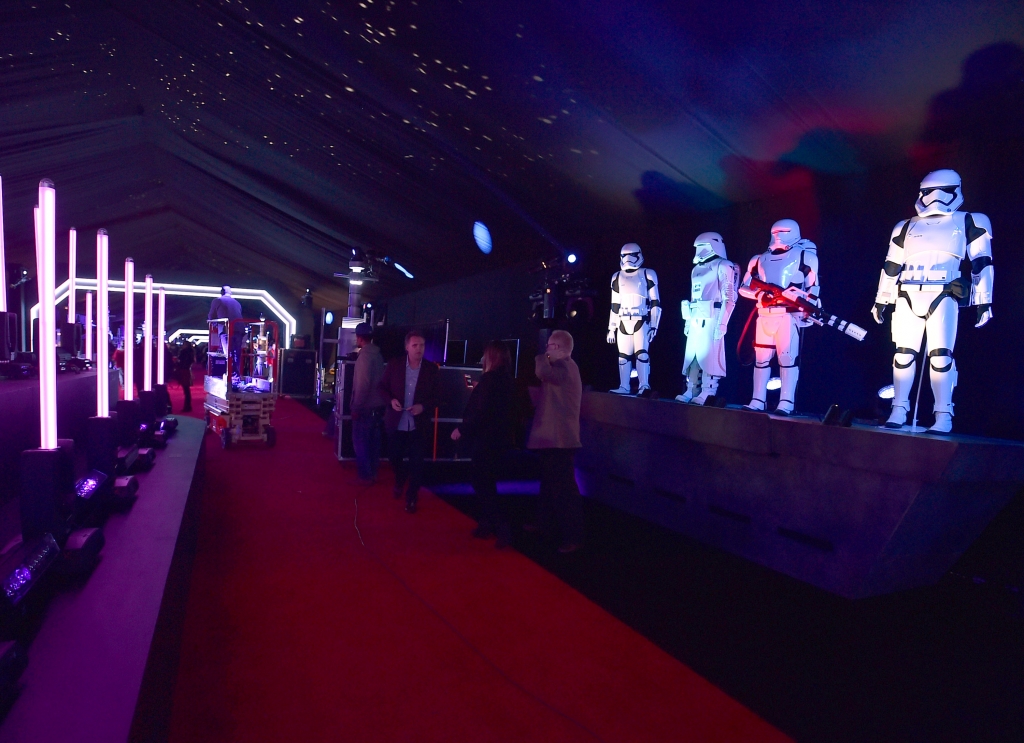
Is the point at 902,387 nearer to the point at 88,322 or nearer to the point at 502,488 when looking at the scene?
the point at 502,488

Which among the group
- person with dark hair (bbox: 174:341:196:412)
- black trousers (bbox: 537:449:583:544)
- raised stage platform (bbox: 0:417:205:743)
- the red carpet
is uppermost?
person with dark hair (bbox: 174:341:196:412)

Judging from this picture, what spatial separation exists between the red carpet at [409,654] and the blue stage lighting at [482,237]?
14.6 feet

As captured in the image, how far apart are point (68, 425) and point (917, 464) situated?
13.5 feet

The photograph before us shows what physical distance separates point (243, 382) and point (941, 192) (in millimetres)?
7496

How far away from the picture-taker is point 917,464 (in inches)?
128

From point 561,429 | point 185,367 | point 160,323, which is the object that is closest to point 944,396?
point 561,429

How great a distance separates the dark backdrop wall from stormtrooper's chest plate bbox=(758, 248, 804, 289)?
277 millimetres

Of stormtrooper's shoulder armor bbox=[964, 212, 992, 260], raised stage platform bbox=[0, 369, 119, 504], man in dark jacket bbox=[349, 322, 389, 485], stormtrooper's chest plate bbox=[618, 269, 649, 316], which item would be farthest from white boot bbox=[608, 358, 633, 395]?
raised stage platform bbox=[0, 369, 119, 504]

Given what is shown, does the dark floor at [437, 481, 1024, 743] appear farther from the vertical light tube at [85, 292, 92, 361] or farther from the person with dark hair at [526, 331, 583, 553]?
the vertical light tube at [85, 292, 92, 361]

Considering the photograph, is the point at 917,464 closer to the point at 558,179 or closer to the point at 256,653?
the point at 256,653

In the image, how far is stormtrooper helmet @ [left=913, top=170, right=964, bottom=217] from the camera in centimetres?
350

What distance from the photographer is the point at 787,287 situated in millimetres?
4367

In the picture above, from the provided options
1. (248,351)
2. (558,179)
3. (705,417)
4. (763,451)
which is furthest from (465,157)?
(248,351)

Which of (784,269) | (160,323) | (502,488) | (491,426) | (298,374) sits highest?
(784,269)
